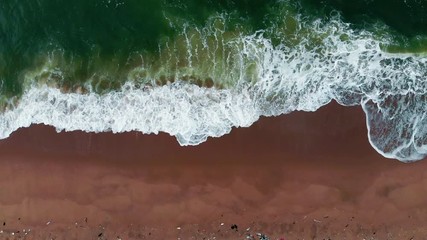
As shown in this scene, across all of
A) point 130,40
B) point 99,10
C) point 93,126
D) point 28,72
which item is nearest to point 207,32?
point 130,40

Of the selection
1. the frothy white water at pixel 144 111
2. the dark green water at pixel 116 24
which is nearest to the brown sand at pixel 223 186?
the frothy white water at pixel 144 111

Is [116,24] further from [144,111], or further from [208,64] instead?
[208,64]

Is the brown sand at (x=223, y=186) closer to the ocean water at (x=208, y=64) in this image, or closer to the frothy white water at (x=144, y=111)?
the frothy white water at (x=144, y=111)

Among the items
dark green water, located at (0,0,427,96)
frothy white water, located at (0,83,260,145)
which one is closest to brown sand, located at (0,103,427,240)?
frothy white water, located at (0,83,260,145)

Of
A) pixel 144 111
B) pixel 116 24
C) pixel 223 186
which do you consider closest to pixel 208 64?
pixel 144 111

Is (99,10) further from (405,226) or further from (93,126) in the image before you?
(405,226)

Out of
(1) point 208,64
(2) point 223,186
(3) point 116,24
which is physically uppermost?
(3) point 116,24
